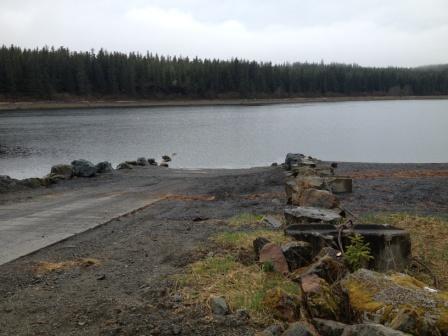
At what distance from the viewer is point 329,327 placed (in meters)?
3.81

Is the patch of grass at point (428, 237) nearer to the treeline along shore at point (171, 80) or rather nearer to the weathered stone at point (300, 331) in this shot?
the weathered stone at point (300, 331)

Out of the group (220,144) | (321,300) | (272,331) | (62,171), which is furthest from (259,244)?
(220,144)

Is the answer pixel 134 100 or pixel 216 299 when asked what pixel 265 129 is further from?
pixel 134 100

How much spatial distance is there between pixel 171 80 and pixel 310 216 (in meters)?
133

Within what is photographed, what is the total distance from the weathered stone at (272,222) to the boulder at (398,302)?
4.10 m

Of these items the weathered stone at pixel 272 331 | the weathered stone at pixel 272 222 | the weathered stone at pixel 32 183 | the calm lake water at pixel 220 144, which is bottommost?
the calm lake water at pixel 220 144

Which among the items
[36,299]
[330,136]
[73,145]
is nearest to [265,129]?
[330,136]

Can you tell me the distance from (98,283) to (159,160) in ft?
91.8

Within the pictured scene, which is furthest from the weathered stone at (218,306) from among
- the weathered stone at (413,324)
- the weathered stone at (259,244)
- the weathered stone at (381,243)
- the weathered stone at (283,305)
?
the weathered stone at (413,324)

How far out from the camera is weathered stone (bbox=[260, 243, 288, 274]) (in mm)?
5617

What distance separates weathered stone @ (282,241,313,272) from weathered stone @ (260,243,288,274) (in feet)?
0.20

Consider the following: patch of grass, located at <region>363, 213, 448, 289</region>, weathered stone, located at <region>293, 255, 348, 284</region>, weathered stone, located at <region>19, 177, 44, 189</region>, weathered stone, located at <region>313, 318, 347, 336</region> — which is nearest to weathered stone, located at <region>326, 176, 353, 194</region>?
patch of grass, located at <region>363, 213, 448, 289</region>

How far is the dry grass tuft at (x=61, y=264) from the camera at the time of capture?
21.6ft

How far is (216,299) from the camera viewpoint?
493cm
